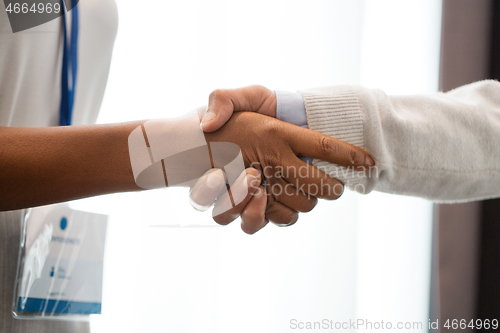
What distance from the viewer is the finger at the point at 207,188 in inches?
22.3

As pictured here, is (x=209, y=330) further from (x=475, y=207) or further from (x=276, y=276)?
(x=475, y=207)

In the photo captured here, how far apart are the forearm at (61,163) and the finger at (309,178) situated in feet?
1.00

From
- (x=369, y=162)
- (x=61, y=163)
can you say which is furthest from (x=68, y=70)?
(x=369, y=162)

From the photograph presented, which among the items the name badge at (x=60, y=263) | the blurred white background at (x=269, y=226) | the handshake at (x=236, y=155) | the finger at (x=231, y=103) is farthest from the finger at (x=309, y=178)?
the name badge at (x=60, y=263)

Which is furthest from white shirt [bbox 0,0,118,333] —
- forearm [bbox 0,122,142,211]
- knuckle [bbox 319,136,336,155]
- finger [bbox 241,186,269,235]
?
knuckle [bbox 319,136,336,155]

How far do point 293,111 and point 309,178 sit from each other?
143mm

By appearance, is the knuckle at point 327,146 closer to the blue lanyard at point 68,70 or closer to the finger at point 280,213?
the finger at point 280,213

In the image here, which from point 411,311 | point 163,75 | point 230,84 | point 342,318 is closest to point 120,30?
point 163,75

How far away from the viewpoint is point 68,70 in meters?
0.71

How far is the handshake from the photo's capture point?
58 cm

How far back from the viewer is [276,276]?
1.04 metres

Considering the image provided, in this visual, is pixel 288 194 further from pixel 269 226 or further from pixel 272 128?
pixel 269 226

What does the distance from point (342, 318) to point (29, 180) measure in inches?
41.7

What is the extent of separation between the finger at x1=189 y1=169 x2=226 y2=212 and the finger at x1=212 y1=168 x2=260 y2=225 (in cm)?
2
